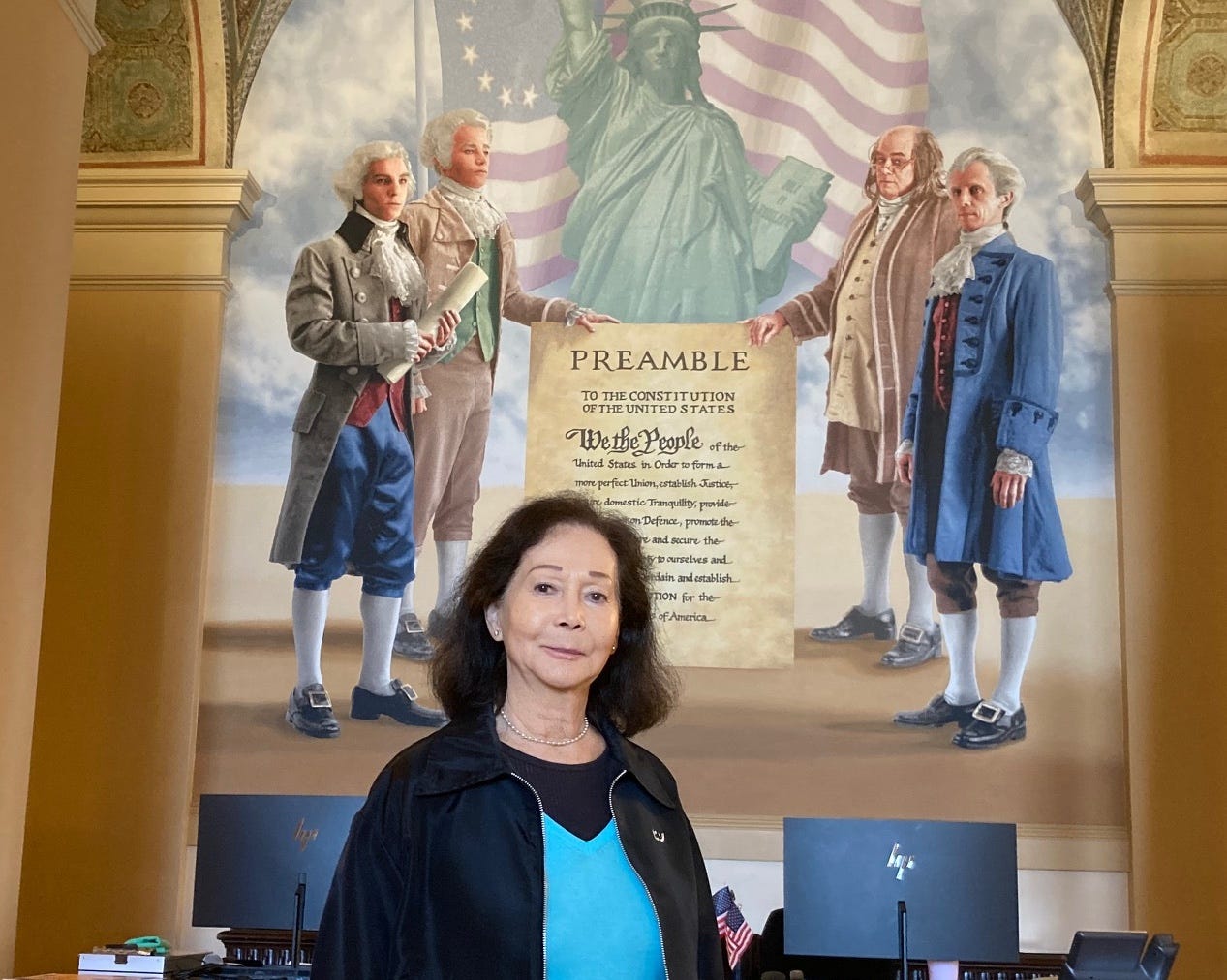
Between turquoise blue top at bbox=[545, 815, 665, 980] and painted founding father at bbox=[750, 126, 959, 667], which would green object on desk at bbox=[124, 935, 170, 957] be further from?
painted founding father at bbox=[750, 126, 959, 667]

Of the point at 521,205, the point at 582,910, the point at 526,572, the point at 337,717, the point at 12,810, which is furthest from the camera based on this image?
the point at 521,205

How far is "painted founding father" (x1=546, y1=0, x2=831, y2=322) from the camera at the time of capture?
728 cm

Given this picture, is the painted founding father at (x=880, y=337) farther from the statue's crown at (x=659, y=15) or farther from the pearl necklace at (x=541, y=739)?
the pearl necklace at (x=541, y=739)

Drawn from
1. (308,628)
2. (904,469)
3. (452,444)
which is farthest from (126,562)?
(904,469)

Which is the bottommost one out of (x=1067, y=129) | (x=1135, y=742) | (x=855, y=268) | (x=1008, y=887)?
(x=1008, y=887)

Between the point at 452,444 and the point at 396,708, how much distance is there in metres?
1.33

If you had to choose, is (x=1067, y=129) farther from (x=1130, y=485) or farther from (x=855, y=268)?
(x=1130, y=485)

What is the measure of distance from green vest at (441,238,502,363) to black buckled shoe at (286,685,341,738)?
5.80 ft

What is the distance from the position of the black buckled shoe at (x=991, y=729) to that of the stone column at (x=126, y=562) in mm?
3719

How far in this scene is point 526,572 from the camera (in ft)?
7.83

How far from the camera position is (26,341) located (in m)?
4.91

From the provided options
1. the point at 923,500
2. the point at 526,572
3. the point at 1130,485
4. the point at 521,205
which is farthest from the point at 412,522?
the point at 526,572

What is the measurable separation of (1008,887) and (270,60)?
565 cm

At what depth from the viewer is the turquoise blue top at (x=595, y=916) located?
2.13 metres
